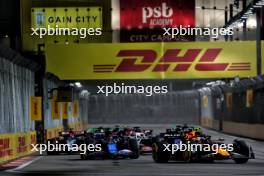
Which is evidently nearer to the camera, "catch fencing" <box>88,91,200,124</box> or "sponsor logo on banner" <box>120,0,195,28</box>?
"sponsor logo on banner" <box>120,0,195,28</box>

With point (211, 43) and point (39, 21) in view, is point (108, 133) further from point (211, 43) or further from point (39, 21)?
point (211, 43)

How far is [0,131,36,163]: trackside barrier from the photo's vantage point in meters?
27.8

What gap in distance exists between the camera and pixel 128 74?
38.8m

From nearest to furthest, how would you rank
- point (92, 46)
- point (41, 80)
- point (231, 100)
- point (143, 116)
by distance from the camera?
point (92, 46)
point (41, 80)
point (231, 100)
point (143, 116)

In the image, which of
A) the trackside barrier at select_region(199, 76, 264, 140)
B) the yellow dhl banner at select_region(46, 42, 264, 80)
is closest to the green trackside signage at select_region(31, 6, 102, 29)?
the yellow dhl banner at select_region(46, 42, 264, 80)

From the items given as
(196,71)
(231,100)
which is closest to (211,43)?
(196,71)

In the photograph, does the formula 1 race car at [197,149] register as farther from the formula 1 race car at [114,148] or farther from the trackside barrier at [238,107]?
the trackside barrier at [238,107]

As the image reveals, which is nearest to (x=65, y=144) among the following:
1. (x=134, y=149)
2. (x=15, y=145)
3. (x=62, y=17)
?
(x=15, y=145)

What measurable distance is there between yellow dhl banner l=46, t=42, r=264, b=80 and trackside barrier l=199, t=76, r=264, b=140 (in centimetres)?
460

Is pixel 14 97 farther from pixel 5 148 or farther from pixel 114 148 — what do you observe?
pixel 114 148

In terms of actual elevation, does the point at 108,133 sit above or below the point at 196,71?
below

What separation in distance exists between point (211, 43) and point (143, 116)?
179 ft

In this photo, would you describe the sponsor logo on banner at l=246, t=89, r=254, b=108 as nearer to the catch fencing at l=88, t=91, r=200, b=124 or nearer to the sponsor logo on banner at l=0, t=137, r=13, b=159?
the sponsor logo on banner at l=0, t=137, r=13, b=159

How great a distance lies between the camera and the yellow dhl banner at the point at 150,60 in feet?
126
